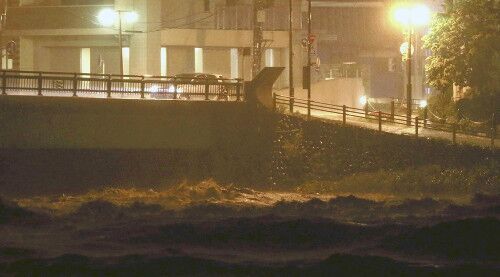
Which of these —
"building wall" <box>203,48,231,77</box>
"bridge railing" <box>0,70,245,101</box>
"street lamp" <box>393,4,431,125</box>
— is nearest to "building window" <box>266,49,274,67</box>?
"building wall" <box>203,48,231,77</box>

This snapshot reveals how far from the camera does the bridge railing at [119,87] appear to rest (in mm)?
47938

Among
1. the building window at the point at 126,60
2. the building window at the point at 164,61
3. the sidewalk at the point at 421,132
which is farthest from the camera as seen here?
the building window at the point at 164,61

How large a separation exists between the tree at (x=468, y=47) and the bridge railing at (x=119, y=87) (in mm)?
10171

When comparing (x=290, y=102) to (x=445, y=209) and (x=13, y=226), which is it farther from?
(x=13, y=226)

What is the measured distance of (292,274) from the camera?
19.7 m

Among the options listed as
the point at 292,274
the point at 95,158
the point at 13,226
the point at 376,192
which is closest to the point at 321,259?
the point at 292,274

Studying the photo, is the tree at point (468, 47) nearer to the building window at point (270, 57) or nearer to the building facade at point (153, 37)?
the building facade at point (153, 37)

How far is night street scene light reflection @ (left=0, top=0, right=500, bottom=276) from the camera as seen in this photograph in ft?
73.9

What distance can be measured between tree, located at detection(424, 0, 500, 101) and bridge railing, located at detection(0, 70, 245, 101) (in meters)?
10.2

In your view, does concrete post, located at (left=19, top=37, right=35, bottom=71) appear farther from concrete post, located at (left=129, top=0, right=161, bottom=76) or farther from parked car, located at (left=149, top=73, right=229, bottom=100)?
parked car, located at (left=149, top=73, right=229, bottom=100)

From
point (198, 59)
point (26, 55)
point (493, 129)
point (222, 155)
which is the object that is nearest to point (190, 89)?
point (222, 155)

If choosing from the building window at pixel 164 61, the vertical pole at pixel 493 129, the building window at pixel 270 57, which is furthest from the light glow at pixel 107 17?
the vertical pole at pixel 493 129

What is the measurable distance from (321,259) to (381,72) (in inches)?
3460

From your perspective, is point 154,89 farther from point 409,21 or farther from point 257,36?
point 257,36
